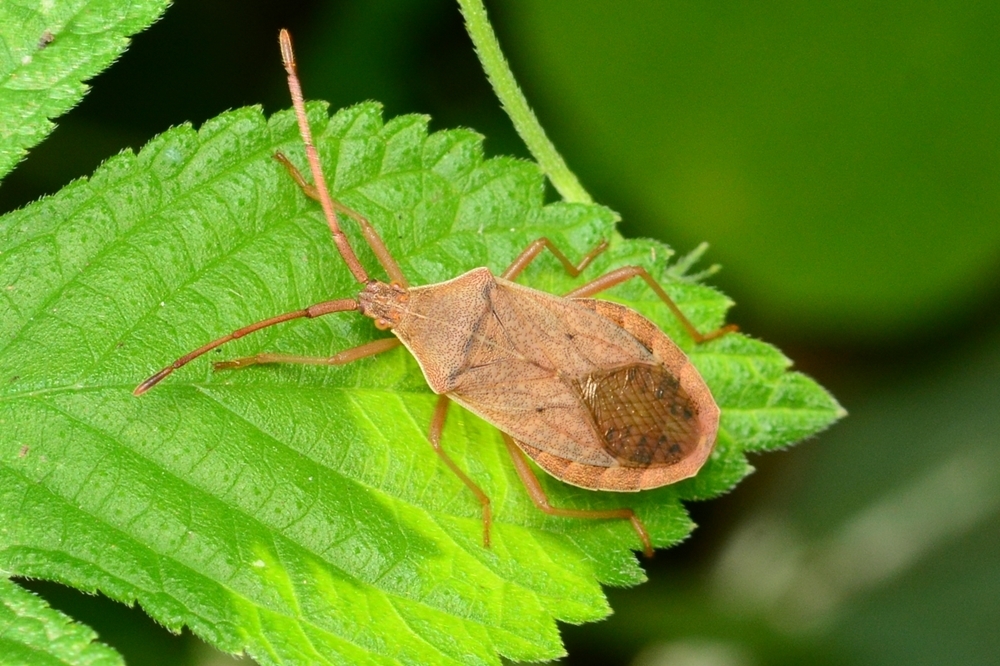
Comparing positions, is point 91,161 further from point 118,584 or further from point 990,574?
point 990,574

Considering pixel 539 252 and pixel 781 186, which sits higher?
pixel 781 186

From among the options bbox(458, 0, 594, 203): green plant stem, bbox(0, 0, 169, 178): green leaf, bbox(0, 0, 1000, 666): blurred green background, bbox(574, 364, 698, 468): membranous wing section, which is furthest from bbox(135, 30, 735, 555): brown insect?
bbox(0, 0, 1000, 666): blurred green background

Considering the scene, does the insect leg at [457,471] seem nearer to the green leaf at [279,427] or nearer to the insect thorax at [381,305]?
the green leaf at [279,427]

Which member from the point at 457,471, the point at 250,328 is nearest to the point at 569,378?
the point at 457,471

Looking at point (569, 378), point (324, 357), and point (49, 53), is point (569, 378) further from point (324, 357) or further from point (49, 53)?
point (49, 53)

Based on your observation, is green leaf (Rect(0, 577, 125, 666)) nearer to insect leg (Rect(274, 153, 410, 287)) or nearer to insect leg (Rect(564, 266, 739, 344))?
insect leg (Rect(274, 153, 410, 287))

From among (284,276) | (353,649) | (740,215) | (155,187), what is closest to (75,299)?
(155,187)

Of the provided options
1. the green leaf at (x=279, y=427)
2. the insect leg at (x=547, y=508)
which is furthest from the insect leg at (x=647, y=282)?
the insect leg at (x=547, y=508)
